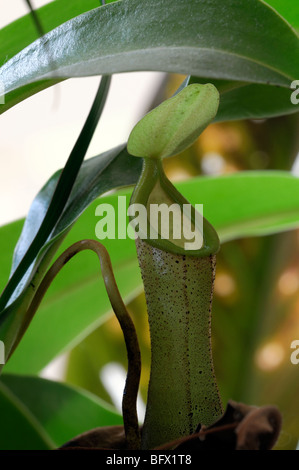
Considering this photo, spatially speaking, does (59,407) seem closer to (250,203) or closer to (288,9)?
(250,203)

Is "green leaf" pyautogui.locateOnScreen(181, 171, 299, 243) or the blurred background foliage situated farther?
the blurred background foliage

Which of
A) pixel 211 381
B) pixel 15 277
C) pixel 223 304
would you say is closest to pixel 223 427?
pixel 211 381

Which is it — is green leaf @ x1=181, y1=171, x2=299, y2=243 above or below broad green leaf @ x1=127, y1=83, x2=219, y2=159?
above

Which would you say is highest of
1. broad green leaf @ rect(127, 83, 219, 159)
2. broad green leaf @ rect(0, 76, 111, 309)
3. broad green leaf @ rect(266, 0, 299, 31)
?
broad green leaf @ rect(266, 0, 299, 31)

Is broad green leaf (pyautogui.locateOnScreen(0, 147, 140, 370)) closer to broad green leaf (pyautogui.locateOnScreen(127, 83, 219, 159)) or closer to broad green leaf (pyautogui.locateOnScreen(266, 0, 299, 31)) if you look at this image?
broad green leaf (pyautogui.locateOnScreen(127, 83, 219, 159))

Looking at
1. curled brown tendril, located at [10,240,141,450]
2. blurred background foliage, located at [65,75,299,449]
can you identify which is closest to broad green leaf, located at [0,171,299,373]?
curled brown tendril, located at [10,240,141,450]

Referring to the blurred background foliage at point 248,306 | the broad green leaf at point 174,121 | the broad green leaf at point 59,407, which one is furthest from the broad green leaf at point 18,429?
the blurred background foliage at point 248,306

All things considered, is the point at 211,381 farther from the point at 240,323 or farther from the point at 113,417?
the point at 240,323

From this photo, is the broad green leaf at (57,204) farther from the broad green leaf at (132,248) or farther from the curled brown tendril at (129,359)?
the broad green leaf at (132,248)
